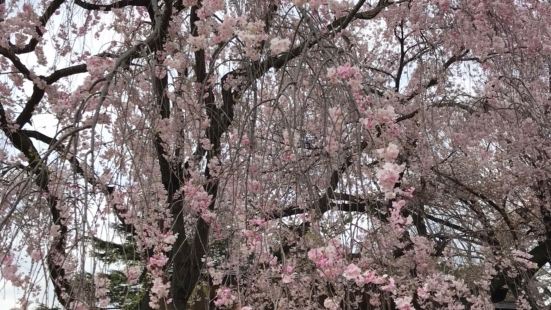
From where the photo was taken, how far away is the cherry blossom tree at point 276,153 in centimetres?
178

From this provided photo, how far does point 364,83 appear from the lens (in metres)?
1.67

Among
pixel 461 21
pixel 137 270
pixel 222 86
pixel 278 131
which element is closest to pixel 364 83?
pixel 278 131

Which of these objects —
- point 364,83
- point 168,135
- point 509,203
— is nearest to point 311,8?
point 364,83

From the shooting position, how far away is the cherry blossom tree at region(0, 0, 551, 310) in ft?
5.85

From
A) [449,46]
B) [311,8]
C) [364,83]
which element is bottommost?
[364,83]

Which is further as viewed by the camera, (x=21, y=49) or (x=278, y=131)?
(x=21, y=49)

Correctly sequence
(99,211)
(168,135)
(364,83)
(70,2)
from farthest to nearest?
1. (70,2)
2. (168,135)
3. (99,211)
4. (364,83)

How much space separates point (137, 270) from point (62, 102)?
126 cm

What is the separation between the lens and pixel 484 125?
4520mm

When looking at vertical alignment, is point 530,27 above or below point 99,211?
above

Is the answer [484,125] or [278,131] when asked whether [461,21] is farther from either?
[278,131]

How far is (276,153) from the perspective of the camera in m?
2.11

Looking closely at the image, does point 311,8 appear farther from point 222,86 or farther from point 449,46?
point 449,46

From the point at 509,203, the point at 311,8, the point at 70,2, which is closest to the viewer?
the point at 311,8
